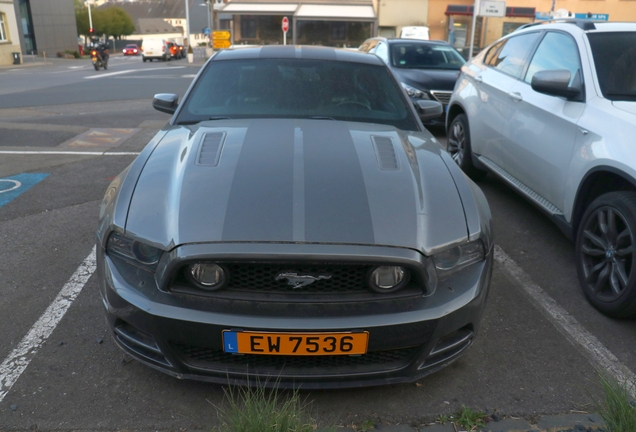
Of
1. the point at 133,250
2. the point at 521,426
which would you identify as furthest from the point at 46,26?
the point at 521,426

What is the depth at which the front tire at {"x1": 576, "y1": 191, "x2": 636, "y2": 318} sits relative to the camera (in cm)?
319

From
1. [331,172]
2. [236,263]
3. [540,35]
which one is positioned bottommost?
[236,263]

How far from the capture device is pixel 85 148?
7957 mm

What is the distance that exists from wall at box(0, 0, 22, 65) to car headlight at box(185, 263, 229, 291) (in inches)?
1540

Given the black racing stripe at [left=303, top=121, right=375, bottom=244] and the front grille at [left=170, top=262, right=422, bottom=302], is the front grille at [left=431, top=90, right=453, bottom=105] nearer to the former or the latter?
the black racing stripe at [left=303, top=121, right=375, bottom=244]

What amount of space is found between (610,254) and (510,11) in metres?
42.2

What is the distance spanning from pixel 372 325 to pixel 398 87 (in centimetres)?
229

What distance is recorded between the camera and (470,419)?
2498mm

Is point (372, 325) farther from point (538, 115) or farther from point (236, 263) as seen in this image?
point (538, 115)

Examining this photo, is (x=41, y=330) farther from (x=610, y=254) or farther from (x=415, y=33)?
(x=415, y=33)

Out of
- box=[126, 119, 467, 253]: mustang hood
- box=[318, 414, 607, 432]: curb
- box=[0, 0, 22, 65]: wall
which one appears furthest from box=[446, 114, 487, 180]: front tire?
box=[0, 0, 22, 65]: wall

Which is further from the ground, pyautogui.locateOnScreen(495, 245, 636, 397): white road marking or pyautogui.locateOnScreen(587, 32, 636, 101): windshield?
pyautogui.locateOnScreen(587, 32, 636, 101): windshield

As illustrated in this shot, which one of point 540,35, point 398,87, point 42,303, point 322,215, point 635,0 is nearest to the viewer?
point 322,215

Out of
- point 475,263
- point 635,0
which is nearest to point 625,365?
point 475,263
